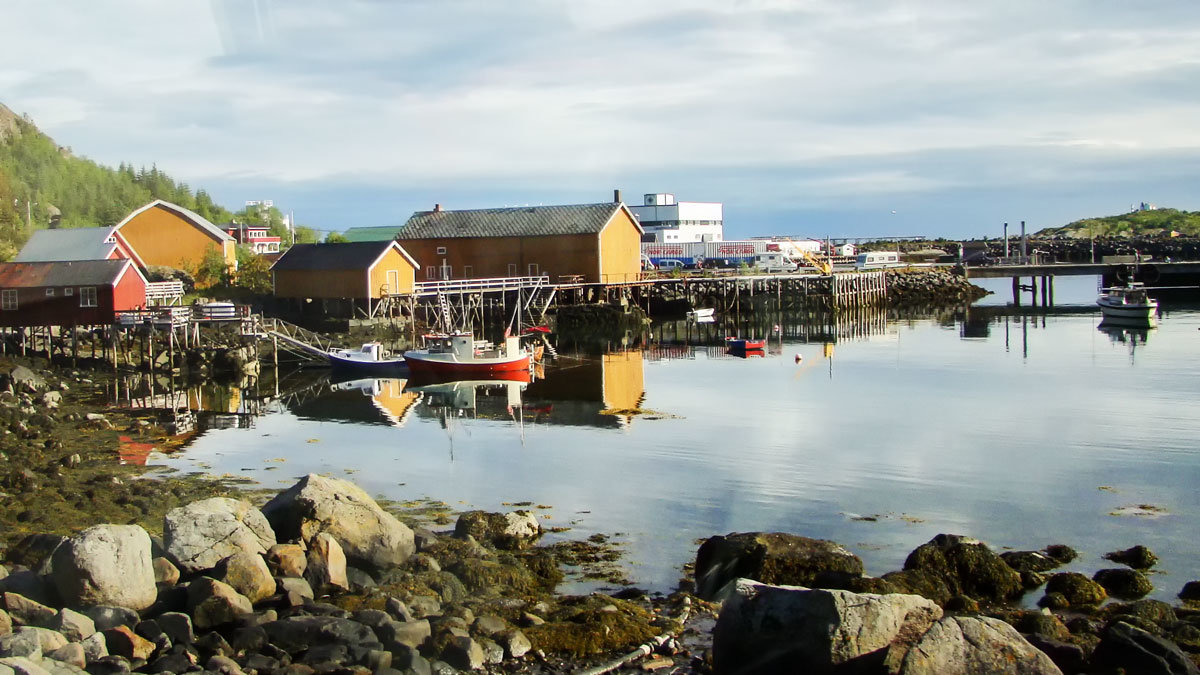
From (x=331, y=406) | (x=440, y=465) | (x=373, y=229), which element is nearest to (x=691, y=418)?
(x=440, y=465)

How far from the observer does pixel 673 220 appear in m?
139

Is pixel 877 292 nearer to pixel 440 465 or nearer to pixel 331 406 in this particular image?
pixel 331 406

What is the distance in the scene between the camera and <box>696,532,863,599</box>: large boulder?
14516mm

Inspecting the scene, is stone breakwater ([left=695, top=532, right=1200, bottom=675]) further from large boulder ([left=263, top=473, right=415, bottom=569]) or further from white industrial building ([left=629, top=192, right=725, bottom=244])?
white industrial building ([left=629, top=192, right=725, bottom=244])

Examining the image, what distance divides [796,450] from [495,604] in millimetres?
13363

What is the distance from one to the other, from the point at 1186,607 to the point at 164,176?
12345cm

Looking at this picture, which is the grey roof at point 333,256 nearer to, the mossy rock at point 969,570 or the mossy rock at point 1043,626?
the mossy rock at point 969,570

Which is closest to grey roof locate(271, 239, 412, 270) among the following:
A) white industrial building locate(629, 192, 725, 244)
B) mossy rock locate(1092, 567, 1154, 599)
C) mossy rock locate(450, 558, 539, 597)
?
mossy rock locate(450, 558, 539, 597)

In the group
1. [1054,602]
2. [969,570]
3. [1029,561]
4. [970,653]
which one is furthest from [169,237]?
[970,653]

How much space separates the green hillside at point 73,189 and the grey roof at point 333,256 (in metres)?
29.5

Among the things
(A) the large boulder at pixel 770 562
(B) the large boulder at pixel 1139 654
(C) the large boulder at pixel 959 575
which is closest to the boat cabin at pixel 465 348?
(A) the large boulder at pixel 770 562

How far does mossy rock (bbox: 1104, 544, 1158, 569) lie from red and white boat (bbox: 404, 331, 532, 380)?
26.5 metres

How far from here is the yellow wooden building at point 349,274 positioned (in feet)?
175

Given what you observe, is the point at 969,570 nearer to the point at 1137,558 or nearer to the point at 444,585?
the point at 1137,558
